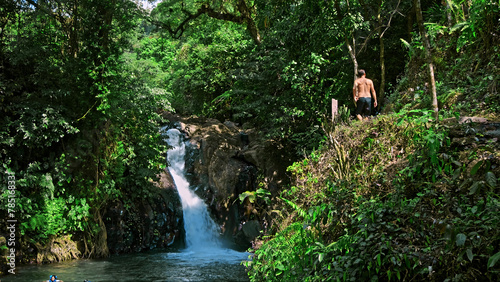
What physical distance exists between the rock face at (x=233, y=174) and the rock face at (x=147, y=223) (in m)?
1.28

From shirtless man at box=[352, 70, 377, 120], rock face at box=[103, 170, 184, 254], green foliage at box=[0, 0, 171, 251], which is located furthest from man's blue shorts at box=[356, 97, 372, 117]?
rock face at box=[103, 170, 184, 254]

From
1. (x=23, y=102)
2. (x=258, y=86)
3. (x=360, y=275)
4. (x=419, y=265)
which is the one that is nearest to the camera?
(x=419, y=265)

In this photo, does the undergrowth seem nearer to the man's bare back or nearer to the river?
the man's bare back

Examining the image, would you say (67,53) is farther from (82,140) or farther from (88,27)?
(82,140)

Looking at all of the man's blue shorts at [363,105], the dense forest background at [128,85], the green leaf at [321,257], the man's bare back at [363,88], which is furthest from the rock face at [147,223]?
the green leaf at [321,257]

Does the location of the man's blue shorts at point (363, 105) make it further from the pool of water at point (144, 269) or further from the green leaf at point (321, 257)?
the green leaf at point (321, 257)

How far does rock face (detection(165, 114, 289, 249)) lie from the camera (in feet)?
48.0

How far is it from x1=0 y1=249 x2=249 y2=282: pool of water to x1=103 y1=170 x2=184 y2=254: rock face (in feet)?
2.08

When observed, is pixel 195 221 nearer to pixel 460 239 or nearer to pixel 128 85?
pixel 128 85

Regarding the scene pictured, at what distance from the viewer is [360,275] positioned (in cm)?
473

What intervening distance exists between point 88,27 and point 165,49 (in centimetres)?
2199

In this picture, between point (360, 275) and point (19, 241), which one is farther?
point (19, 241)

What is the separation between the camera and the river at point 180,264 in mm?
9852

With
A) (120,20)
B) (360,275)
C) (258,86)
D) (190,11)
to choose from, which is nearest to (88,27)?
(120,20)
